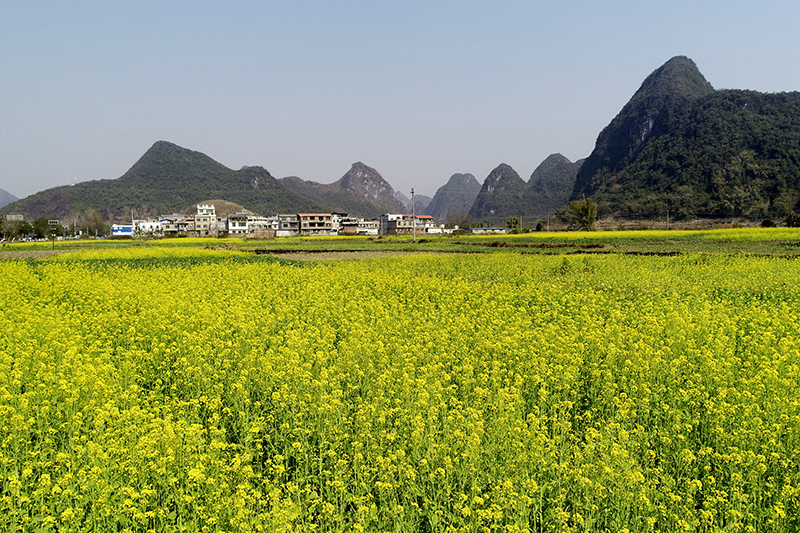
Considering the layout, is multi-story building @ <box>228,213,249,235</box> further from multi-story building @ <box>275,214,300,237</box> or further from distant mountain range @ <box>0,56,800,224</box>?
distant mountain range @ <box>0,56,800,224</box>

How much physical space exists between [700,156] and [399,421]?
346 feet

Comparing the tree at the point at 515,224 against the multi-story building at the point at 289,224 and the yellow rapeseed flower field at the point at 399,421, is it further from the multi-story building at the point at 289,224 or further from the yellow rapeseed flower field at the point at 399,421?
the yellow rapeseed flower field at the point at 399,421

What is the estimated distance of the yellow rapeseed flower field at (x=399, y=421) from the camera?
130 inches

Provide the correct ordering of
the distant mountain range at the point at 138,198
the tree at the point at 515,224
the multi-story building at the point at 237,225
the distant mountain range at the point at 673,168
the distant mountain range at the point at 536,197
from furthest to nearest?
the distant mountain range at the point at 138,198
the distant mountain range at the point at 536,197
the multi-story building at the point at 237,225
the tree at the point at 515,224
the distant mountain range at the point at 673,168

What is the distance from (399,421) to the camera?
443 cm

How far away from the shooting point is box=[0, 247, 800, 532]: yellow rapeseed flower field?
130 inches

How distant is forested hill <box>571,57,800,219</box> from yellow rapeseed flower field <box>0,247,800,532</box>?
77.1 metres

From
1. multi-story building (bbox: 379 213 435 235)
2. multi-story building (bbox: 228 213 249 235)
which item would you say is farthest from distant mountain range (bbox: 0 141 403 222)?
multi-story building (bbox: 379 213 435 235)

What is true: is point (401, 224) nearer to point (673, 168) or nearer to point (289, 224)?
point (289, 224)

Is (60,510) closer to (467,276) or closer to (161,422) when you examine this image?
(161,422)

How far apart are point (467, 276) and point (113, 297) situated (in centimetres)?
1126

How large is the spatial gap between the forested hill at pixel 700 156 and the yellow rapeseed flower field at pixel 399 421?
77.1 m

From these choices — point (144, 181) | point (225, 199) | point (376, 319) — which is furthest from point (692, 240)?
point (144, 181)

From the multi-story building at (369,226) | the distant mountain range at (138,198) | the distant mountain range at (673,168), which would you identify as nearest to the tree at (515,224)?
the distant mountain range at (673,168)
